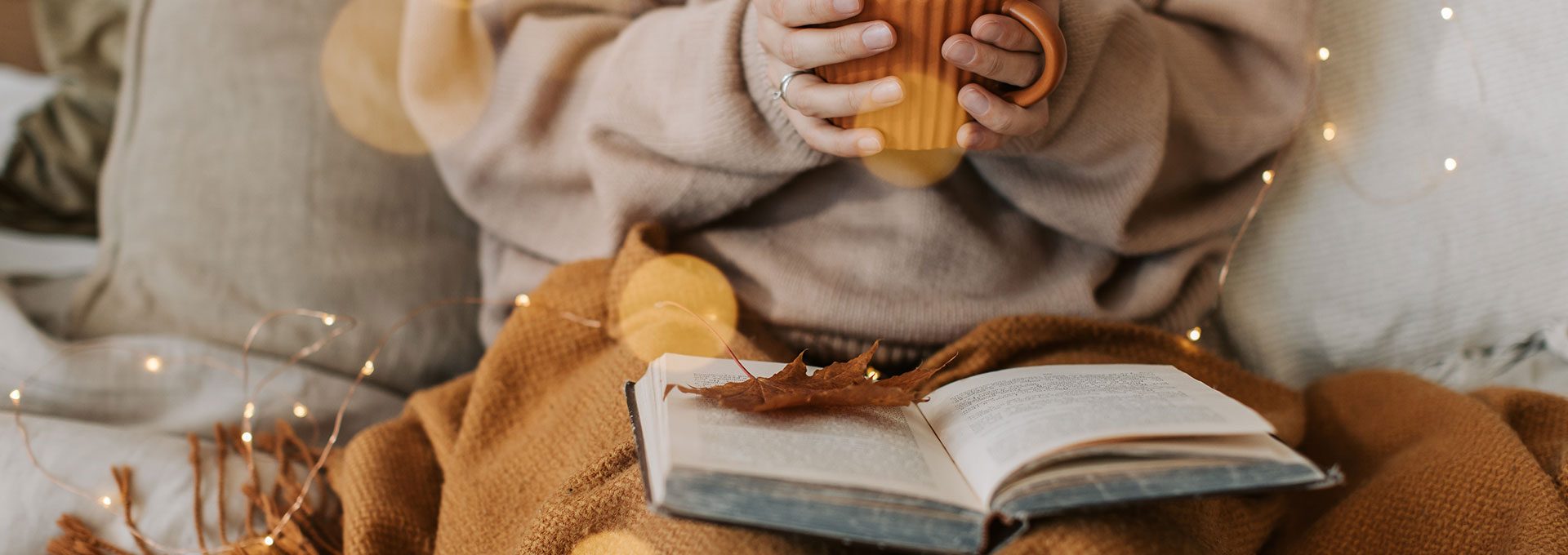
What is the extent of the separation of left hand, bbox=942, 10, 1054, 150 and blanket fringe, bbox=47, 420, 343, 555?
0.56m

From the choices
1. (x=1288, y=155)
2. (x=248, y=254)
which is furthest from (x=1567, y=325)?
(x=248, y=254)

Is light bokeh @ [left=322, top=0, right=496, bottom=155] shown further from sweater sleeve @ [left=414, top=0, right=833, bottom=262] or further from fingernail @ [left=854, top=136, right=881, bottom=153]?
fingernail @ [left=854, top=136, right=881, bottom=153]

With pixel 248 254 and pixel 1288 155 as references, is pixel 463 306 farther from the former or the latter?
pixel 1288 155

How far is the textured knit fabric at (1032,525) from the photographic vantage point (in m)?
0.55

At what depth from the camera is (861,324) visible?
764mm

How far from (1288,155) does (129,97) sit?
1.14m

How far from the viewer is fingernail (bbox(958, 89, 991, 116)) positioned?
54cm

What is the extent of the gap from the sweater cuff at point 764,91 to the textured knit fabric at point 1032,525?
143 mm

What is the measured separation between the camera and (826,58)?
542 millimetres

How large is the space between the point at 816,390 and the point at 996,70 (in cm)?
21

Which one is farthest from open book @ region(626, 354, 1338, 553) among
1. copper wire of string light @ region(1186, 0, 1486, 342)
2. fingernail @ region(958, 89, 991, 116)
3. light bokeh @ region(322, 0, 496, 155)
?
light bokeh @ region(322, 0, 496, 155)

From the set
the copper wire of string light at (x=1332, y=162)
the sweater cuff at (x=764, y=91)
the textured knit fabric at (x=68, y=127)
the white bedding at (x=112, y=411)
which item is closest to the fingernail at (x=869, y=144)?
the sweater cuff at (x=764, y=91)

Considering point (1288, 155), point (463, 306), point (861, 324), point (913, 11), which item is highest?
point (913, 11)

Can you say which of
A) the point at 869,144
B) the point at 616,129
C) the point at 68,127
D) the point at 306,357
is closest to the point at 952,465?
the point at 869,144
